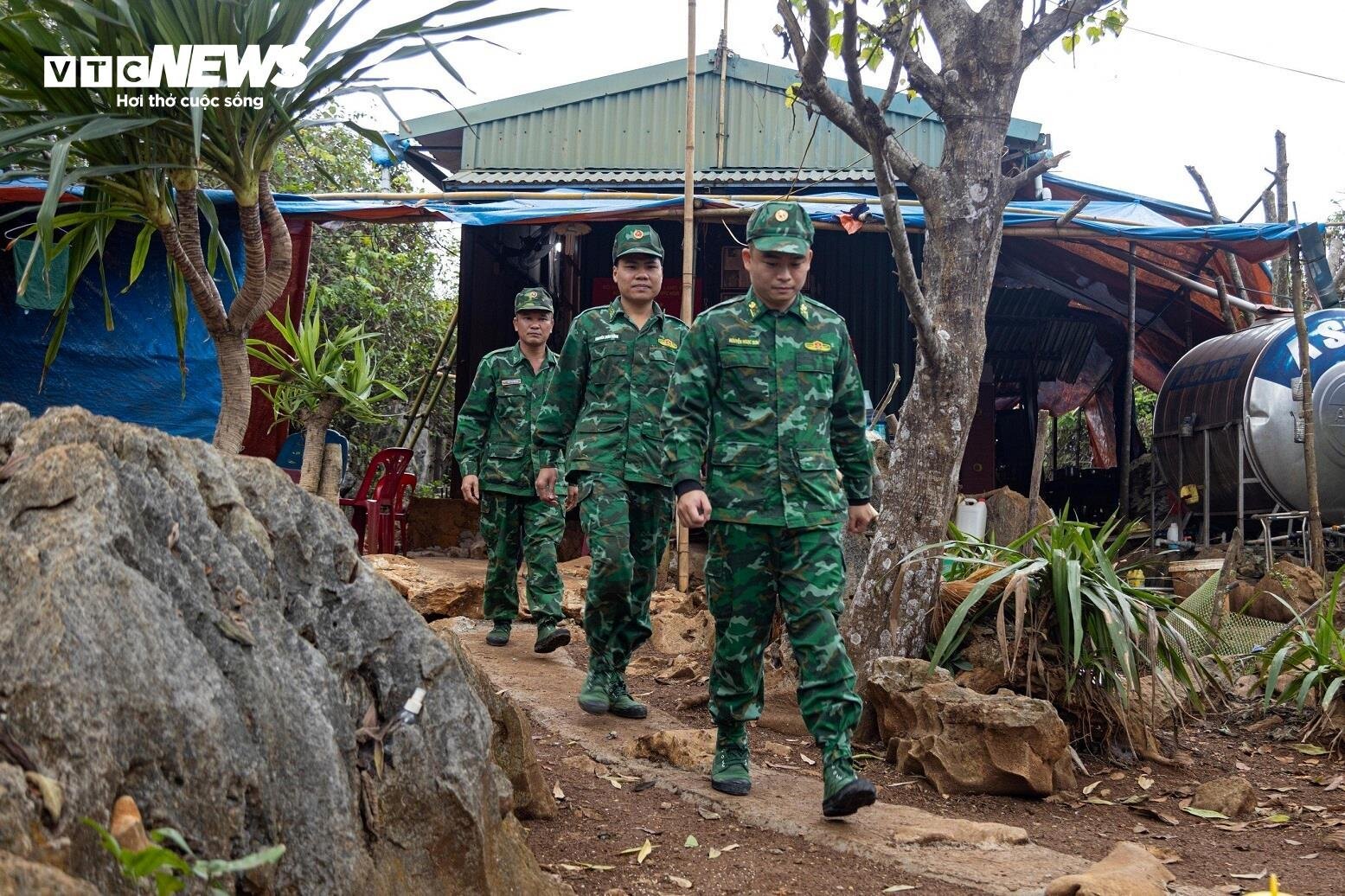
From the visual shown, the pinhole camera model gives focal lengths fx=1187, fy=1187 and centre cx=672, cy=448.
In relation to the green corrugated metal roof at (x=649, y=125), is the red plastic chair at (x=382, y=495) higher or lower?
lower

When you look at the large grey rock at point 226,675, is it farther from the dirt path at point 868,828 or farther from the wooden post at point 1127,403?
the wooden post at point 1127,403

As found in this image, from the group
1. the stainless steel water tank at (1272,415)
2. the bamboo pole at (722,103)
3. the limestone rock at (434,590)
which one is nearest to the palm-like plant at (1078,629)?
the limestone rock at (434,590)

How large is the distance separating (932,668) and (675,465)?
146 cm

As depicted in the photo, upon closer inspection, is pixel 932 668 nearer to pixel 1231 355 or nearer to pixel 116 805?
pixel 116 805

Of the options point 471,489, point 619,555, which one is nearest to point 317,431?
point 471,489

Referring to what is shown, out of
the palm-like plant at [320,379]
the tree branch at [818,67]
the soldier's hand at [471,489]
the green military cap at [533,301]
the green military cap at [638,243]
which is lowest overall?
the soldier's hand at [471,489]

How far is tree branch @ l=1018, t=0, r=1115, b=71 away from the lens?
5.23 meters

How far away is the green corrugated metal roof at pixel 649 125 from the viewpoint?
12.1 m

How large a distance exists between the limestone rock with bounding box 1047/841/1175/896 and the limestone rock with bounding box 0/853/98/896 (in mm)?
2239

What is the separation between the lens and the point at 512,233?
12055mm

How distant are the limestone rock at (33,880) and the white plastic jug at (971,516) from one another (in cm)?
814

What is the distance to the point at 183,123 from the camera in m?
2.94

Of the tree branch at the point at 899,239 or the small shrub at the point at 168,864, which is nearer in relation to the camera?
the small shrub at the point at 168,864

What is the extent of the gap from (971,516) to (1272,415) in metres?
2.96
